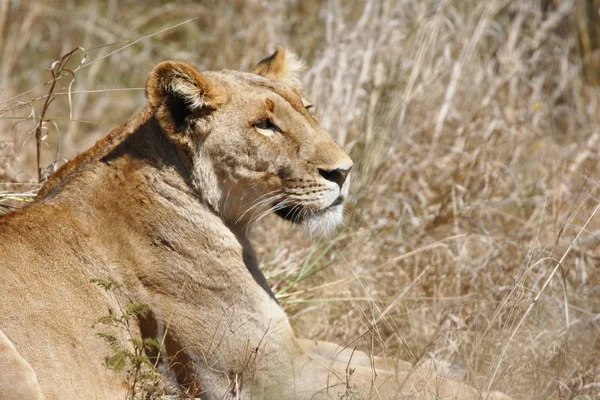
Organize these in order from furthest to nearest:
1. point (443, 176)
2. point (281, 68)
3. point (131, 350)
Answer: point (443, 176)
point (281, 68)
point (131, 350)

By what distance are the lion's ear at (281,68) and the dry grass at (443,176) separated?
25.6 inches

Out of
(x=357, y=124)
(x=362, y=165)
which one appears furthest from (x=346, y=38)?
(x=362, y=165)

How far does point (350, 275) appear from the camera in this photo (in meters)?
5.47

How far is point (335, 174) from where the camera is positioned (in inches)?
164

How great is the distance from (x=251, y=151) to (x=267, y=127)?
147 millimetres

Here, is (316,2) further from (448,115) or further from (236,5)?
(448,115)

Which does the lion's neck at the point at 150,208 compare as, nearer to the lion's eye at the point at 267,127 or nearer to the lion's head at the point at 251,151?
the lion's head at the point at 251,151

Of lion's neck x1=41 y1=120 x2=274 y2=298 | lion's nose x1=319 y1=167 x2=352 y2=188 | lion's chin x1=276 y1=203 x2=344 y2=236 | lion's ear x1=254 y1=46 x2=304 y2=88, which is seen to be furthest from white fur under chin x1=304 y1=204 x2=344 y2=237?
lion's ear x1=254 y1=46 x2=304 y2=88

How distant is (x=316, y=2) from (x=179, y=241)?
5563 millimetres

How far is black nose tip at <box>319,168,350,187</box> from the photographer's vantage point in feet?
13.6

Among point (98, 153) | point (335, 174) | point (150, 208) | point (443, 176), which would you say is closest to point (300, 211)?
point (335, 174)

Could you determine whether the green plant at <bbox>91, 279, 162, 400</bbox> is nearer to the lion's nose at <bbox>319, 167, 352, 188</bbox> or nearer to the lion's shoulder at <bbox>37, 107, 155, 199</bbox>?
the lion's shoulder at <bbox>37, 107, 155, 199</bbox>

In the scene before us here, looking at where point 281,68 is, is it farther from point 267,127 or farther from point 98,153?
point 98,153

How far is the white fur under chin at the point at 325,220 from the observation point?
4250mm
